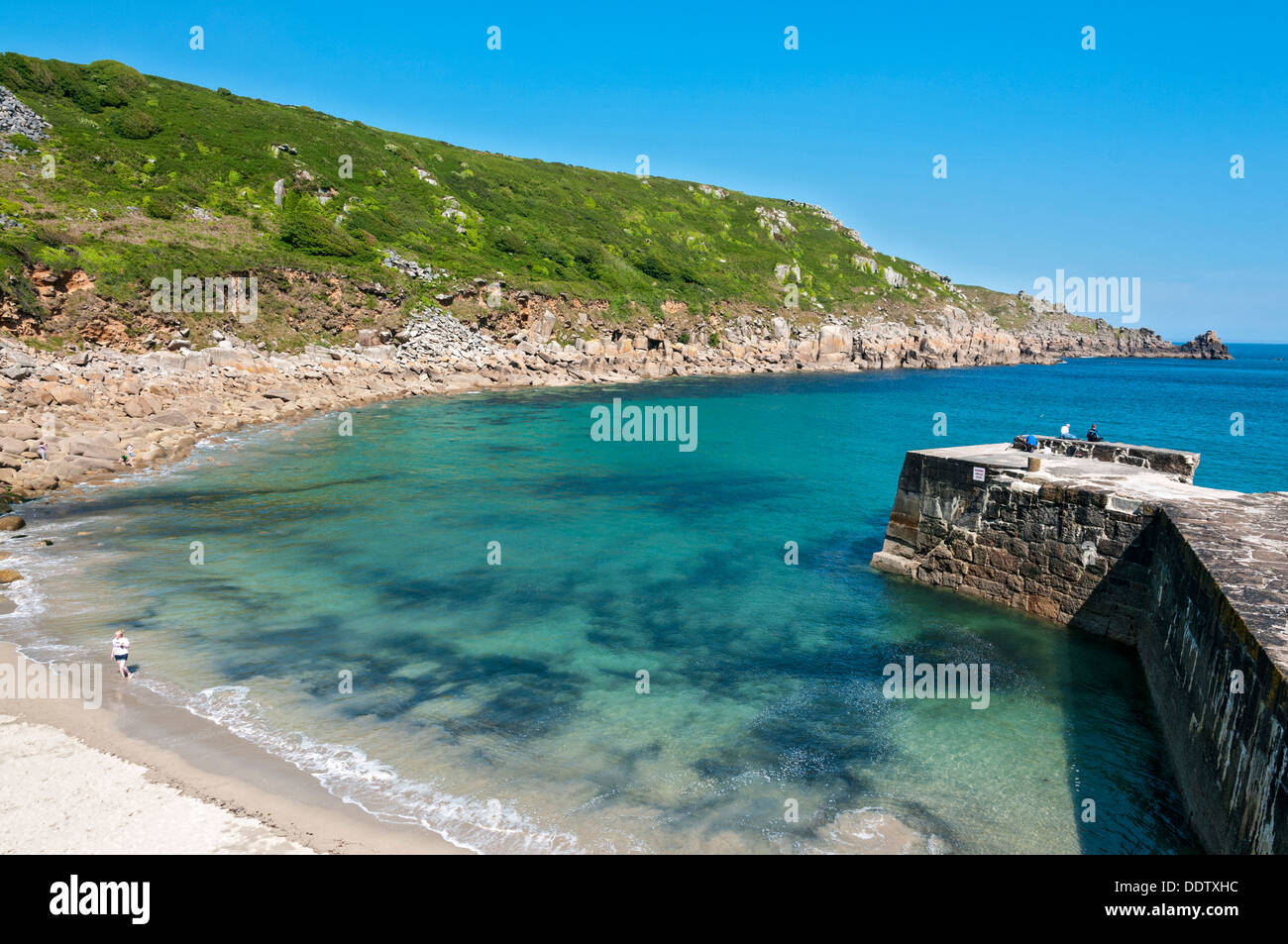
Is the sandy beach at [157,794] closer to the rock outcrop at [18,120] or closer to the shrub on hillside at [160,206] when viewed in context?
the shrub on hillside at [160,206]

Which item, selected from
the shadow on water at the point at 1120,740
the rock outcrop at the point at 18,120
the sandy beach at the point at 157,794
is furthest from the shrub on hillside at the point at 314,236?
the shadow on water at the point at 1120,740

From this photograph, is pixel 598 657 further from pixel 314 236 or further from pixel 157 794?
pixel 314 236

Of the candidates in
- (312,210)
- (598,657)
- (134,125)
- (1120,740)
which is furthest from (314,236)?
(1120,740)

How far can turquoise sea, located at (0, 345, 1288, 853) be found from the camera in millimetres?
9867

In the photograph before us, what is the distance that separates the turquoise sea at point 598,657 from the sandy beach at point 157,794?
45cm

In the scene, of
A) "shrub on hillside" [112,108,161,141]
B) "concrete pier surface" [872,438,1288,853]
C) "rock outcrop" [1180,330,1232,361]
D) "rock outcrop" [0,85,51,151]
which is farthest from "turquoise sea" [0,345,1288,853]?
"rock outcrop" [1180,330,1232,361]

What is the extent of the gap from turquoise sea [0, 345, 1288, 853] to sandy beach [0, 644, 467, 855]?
45cm

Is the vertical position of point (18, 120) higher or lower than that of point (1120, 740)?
higher

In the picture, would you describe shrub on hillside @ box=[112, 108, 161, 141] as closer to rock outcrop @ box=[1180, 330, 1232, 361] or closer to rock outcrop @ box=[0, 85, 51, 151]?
rock outcrop @ box=[0, 85, 51, 151]

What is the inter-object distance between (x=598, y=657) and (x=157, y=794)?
24.6 ft

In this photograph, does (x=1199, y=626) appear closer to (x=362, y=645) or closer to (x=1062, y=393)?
(x=362, y=645)

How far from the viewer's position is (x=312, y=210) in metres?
64.4

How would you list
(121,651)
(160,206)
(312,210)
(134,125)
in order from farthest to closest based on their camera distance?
(312,210), (134,125), (160,206), (121,651)

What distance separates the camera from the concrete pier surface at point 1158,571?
766 cm
